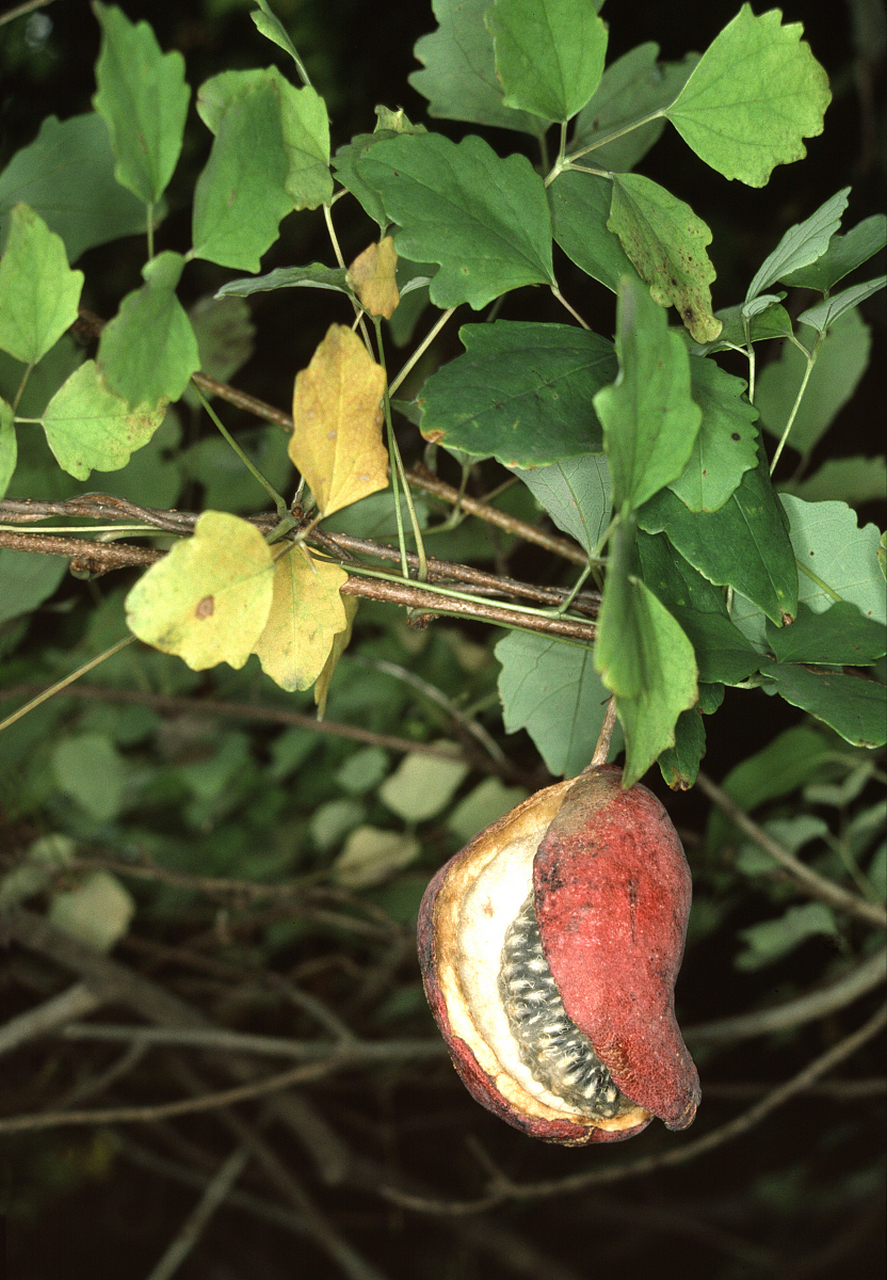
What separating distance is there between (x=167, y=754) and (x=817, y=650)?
68cm

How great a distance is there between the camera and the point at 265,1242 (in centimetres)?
132

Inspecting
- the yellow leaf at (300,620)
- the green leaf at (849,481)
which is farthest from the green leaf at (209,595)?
the green leaf at (849,481)

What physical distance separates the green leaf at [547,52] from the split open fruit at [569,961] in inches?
8.3

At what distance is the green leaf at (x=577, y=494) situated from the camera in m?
0.36

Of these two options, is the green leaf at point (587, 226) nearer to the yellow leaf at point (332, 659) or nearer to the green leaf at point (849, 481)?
the yellow leaf at point (332, 659)

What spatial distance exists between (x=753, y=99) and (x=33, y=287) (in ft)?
0.76

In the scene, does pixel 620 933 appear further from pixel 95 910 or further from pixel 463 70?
pixel 95 910

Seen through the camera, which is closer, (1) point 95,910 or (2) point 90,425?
(2) point 90,425

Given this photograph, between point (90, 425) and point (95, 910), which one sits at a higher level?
point (90, 425)

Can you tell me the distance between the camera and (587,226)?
329mm

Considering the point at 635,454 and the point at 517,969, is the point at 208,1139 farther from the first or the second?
the point at 635,454

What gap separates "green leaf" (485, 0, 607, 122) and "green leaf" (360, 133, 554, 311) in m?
0.02

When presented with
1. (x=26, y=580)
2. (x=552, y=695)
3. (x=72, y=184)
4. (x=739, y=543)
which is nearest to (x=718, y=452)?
(x=739, y=543)

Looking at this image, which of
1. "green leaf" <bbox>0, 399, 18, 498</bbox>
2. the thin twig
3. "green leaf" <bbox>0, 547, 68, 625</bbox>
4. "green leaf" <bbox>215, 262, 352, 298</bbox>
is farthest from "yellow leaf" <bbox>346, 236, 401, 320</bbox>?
the thin twig
